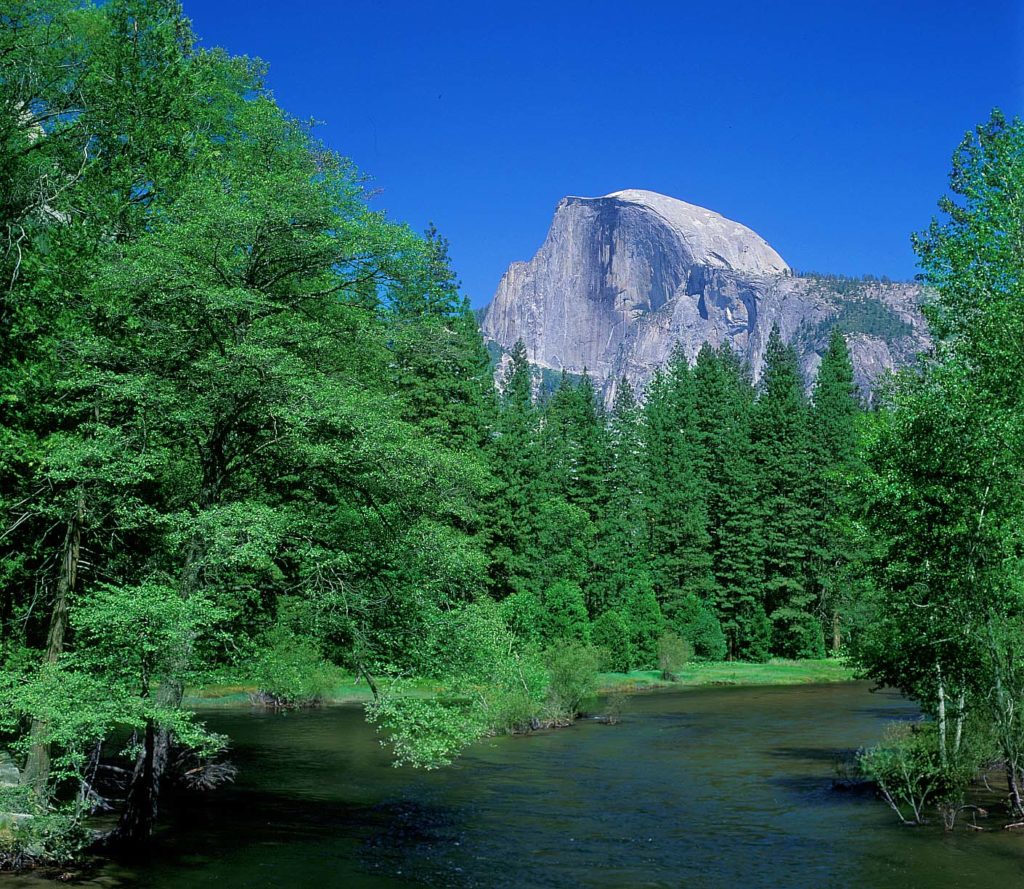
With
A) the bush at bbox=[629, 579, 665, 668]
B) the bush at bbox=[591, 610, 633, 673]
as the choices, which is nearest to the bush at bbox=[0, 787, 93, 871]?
the bush at bbox=[591, 610, 633, 673]

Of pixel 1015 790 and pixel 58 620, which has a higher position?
pixel 58 620

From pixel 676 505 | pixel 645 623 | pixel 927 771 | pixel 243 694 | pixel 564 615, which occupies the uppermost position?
pixel 676 505

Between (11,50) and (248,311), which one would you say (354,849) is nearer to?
(248,311)

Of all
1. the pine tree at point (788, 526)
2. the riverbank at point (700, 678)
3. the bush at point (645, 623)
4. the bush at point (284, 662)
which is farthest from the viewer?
the pine tree at point (788, 526)

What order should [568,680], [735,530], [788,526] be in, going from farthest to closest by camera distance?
[735,530], [788,526], [568,680]

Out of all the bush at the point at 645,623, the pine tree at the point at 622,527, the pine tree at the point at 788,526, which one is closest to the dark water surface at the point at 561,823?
the bush at the point at 645,623

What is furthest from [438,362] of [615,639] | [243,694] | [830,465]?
[830,465]

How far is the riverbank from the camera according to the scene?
1614 inches

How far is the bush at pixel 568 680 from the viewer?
35.0m

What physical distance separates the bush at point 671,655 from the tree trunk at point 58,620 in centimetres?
3869

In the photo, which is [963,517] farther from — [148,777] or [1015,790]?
[148,777]

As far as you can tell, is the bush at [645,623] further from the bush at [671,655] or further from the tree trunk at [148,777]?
the tree trunk at [148,777]

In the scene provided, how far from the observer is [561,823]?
19781mm

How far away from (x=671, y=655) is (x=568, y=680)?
17667 mm
